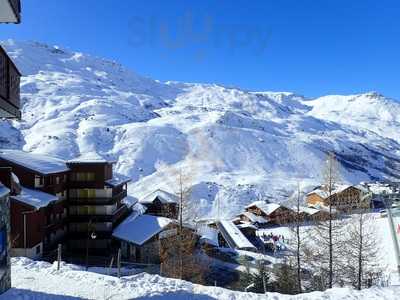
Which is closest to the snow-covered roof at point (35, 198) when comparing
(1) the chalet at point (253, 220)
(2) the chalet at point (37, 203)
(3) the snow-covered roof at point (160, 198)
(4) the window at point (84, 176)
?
(2) the chalet at point (37, 203)

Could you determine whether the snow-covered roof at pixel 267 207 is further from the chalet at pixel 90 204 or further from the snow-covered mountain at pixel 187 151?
the chalet at pixel 90 204

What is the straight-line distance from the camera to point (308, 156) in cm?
15075

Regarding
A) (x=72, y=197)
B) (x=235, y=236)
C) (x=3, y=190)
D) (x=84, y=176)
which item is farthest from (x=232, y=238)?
(x=3, y=190)

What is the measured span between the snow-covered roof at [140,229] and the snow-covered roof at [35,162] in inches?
299

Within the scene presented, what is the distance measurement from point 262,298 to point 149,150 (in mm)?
121095

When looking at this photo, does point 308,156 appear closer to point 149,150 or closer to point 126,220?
point 149,150

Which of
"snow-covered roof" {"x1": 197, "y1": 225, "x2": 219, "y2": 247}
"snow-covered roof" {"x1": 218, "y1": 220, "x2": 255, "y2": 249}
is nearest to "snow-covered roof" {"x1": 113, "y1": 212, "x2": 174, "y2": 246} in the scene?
"snow-covered roof" {"x1": 197, "y1": 225, "x2": 219, "y2": 247}

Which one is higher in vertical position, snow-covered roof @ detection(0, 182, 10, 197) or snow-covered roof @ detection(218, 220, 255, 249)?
snow-covered roof @ detection(0, 182, 10, 197)

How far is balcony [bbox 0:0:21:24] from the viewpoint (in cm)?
985

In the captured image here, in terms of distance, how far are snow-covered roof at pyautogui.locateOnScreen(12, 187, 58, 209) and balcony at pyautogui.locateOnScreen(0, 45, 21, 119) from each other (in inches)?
795

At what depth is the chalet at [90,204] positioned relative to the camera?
39.5 meters

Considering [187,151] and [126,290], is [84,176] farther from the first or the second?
[187,151]

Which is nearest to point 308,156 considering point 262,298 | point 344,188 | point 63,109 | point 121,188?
point 344,188

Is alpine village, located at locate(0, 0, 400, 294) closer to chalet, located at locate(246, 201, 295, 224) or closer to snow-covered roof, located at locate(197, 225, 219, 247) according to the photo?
snow-covered roof, located at locate(197, 225, 219, 247)
